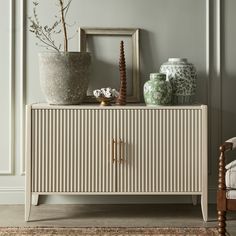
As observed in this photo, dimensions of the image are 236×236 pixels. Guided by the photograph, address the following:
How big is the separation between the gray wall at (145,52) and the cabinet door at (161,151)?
42 cm

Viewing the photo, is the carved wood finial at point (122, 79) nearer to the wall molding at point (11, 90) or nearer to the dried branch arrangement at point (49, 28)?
the dried branch arrangement at point (49, 28)

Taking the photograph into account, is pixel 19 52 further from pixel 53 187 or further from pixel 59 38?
pixel 53 187

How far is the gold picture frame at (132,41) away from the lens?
324 cm

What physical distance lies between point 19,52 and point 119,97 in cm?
75

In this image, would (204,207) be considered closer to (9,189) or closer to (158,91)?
(158,91)

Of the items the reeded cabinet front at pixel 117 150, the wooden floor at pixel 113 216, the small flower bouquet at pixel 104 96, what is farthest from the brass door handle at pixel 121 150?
the wooden floor at pixel 113 216

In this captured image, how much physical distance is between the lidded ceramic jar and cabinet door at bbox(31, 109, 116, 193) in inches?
18.1

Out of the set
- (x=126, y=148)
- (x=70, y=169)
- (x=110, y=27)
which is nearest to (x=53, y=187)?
(x=70, y=169)

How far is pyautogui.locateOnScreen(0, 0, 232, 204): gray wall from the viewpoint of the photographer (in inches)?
128

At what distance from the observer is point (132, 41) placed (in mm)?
3262

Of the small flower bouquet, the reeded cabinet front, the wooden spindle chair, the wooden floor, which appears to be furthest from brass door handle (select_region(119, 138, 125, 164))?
the wooden spindle chair

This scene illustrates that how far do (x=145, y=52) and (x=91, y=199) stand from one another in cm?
103

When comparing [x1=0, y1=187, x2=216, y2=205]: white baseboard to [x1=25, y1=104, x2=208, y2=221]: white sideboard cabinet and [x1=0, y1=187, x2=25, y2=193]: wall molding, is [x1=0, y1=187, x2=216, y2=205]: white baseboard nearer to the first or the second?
[x1=0, y1=187, x2=25, y2=193]: wall molding

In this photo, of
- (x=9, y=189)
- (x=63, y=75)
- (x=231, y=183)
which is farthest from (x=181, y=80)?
(x=9, y=189)
